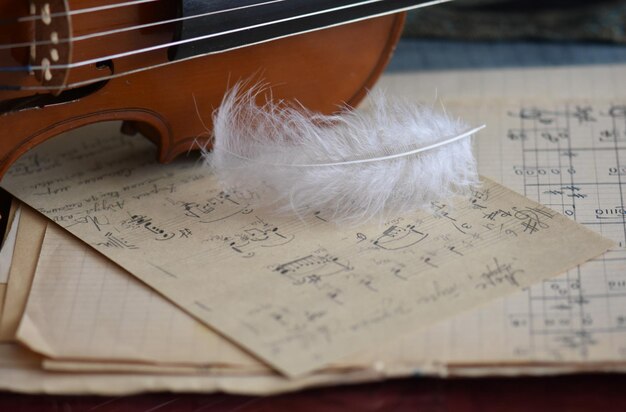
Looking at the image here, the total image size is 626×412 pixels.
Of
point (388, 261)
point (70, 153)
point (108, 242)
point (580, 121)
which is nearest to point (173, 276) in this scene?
point (108, 242)

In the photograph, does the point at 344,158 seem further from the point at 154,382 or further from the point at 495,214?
the point at 154,382

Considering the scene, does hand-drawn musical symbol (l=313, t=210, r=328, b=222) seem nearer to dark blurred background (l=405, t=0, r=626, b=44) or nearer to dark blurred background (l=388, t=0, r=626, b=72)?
dark blurred background (l=388, t=0, r=626, b=72)

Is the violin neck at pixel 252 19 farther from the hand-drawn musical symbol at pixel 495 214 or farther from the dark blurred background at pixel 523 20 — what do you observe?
the dark blurred background at pixel 523 20

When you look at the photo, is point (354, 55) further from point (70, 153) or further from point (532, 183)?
point (70, 153)

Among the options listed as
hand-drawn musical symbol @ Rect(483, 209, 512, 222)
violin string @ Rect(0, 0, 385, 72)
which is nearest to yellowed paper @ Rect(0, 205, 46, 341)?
violin string @ Rect(0, 0, 385, 72)

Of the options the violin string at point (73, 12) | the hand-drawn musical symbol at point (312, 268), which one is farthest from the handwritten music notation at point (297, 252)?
the violin string at point (73, 12)

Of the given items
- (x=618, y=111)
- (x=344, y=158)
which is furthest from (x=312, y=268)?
(x=618, y=111)
